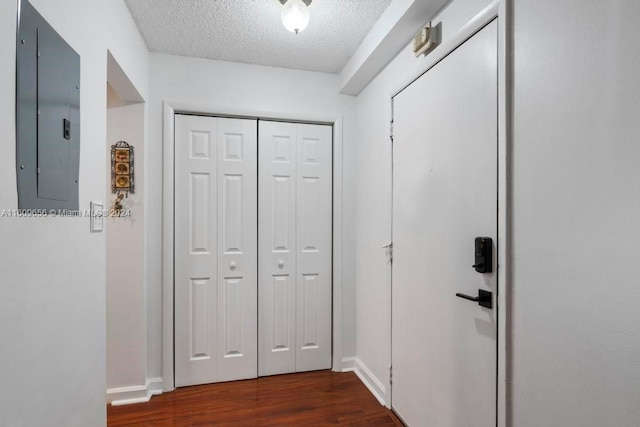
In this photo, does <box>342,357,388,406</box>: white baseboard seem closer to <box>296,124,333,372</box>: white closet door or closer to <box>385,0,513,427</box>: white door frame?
<box>296,124,333,372</box>: white closet door

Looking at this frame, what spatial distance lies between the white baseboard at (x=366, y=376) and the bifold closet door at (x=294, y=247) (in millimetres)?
167

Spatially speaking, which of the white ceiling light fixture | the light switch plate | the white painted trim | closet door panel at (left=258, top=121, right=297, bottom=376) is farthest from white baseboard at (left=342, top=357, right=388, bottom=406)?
the white ceiling light fixture

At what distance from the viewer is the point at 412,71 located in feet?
5.85

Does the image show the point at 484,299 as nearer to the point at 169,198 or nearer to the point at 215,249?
the point at 215,249

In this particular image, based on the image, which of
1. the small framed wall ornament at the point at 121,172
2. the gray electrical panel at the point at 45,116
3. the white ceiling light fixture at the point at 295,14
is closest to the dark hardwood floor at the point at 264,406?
the small framed wall ornament at the point at 121,172

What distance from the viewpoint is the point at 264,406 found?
6.88 feet

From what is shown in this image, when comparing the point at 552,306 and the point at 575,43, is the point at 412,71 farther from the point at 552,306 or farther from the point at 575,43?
the point at 552,306

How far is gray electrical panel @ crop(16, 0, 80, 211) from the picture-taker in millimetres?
833

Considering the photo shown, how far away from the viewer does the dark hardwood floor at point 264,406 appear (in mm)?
1934

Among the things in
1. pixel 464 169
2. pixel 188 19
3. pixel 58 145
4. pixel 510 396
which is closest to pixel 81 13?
pixel 58 145

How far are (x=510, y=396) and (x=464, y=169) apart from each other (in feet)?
3.05

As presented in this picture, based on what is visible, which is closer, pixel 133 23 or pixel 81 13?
pixel 81 13

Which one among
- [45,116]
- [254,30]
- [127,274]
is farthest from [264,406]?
[254,30]

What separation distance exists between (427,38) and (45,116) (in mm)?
1678
